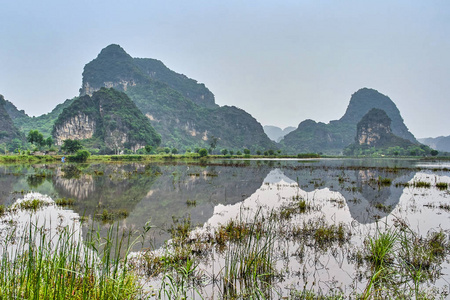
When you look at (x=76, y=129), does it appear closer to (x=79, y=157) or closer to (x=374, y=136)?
(x=79, y=157)

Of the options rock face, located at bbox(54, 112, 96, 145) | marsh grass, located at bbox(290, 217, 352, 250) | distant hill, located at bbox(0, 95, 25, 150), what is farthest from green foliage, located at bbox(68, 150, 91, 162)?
distant hill, located at bbox(0, 95, 25, 150)

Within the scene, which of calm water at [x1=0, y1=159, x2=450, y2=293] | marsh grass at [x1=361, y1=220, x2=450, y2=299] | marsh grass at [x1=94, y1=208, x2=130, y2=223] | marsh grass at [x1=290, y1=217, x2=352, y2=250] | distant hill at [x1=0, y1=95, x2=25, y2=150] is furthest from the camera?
distant hill at [x1=0, y1=95, x2=25, y2=150]

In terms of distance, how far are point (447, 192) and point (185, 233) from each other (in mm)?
16017

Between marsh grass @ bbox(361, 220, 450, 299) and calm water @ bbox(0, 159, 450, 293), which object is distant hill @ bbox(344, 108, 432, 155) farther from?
marsh grass @ bbox(361, 220, 450, 299)

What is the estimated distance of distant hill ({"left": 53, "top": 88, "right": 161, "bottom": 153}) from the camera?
13688cm

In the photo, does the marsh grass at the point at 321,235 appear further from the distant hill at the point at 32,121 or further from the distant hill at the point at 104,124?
the distant hill at the point at 32,121

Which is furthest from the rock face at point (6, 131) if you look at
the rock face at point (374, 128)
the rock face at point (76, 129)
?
the rock face at point (374, 128)

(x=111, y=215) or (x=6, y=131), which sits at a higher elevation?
(x=6, y=131)

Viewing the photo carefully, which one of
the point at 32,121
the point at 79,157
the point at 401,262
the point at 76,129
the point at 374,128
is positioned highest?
the point at 32,121

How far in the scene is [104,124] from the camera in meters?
144

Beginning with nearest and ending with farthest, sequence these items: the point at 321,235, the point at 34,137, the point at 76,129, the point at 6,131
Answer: the point at 321,235
the point at 34,137
the point at 6,131
the point at 76,129

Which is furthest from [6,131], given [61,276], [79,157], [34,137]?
[61,276]

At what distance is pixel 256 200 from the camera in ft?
41.8

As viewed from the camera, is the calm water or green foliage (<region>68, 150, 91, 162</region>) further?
green foliage (<region>68, 150, 91, 162</region>)
